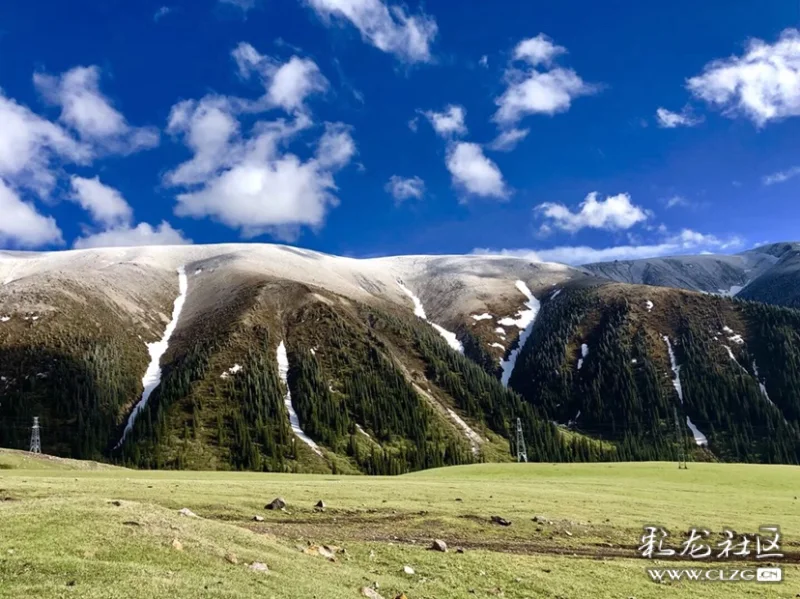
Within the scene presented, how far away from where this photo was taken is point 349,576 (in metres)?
20.7

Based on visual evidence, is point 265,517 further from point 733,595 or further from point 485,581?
point 733,595

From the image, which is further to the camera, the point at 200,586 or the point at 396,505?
the point at 396,505

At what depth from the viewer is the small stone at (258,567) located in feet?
63.4

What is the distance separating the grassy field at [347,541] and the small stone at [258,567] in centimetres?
17

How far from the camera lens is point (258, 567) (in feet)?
64.1

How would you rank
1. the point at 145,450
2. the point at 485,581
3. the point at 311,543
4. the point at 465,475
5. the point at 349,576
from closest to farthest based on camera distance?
the point at 349,576, the point at 485,581, the point at 311,543, the point at 465,475, the point at 145,450

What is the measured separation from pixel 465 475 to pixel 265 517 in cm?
5216

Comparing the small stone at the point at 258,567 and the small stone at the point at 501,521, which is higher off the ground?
the small stone at the point at 258,567

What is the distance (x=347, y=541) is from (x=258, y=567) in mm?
8406

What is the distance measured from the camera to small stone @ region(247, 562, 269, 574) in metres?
19.3

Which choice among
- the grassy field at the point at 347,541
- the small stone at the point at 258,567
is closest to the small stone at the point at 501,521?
the grassy field at the point at 347,541

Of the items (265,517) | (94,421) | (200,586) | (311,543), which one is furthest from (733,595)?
(94,421)

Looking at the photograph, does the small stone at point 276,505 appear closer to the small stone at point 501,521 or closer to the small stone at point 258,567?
the small stone at point 501,521

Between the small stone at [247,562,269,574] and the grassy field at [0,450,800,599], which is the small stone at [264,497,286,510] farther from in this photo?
the small stone at [247,562,269,574]
